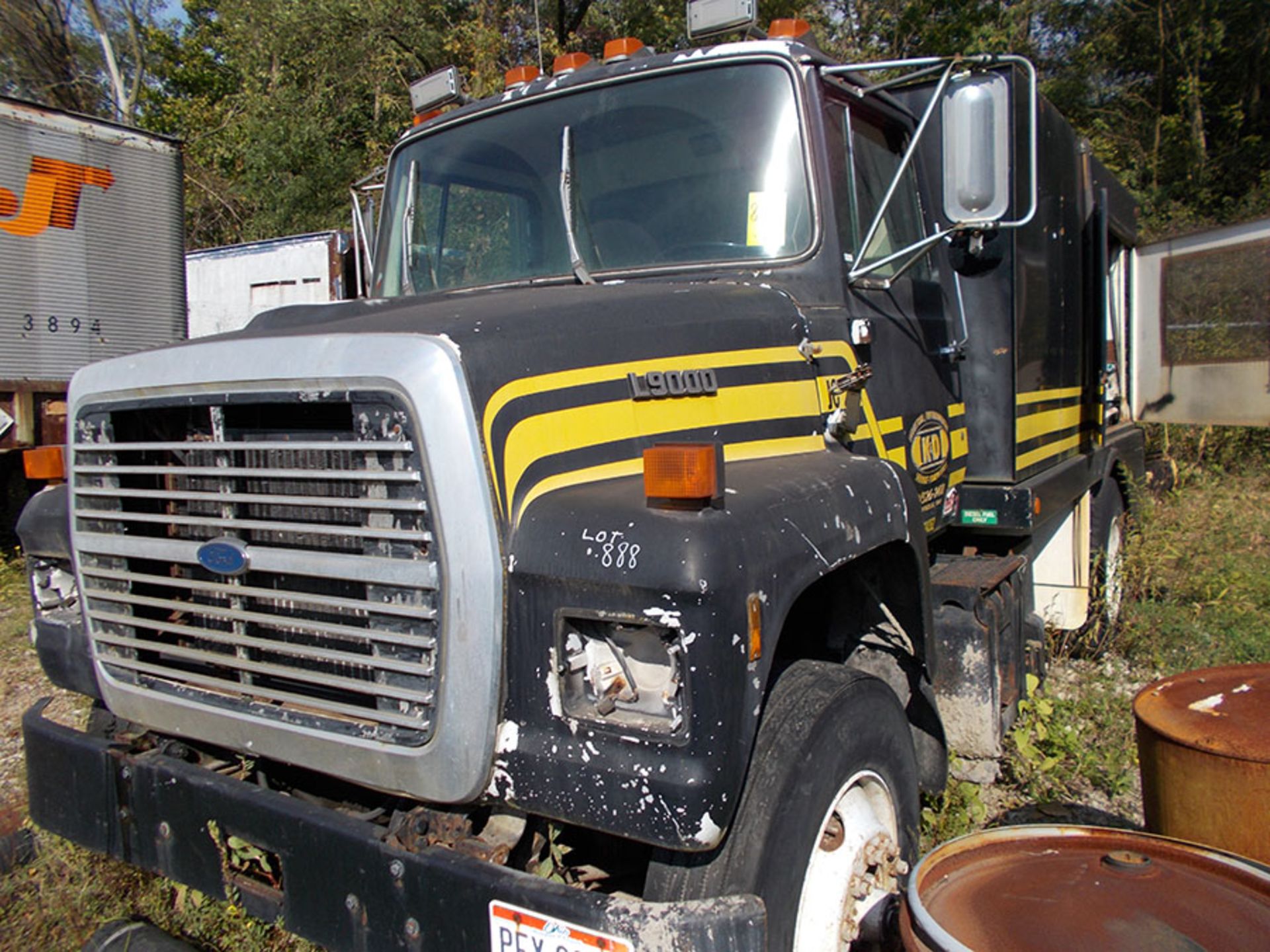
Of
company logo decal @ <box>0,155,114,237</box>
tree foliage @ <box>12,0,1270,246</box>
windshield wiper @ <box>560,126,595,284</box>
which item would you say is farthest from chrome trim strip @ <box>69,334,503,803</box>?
tree foliage @ <box>12,0,1270,246</box>

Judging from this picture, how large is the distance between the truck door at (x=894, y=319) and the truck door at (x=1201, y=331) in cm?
393

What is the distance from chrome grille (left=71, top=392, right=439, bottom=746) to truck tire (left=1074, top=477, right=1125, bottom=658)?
476cm

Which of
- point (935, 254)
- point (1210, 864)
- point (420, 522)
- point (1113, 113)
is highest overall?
point (1113, 113)

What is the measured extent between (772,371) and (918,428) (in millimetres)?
1084

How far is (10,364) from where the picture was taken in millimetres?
8523

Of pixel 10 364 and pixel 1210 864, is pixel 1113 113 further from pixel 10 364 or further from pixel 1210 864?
pixel 1210 864

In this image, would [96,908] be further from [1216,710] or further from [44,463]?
[1216,710]

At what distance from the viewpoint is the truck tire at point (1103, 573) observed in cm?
590

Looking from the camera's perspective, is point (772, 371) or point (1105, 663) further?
point (1105, 663)

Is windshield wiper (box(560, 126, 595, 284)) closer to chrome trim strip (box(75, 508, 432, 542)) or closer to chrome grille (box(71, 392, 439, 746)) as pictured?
chrome grille (box(71, 392, 439, 746))

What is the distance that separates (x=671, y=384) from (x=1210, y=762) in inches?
69.4

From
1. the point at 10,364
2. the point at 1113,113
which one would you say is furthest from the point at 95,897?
the point at 1113,113

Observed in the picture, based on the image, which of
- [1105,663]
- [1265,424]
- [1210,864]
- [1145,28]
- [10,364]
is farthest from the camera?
[1145,28]

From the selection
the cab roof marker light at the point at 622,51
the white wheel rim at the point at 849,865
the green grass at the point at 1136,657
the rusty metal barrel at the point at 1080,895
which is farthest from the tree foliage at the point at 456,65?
the rusty metal barrel at the point at 1080,895
